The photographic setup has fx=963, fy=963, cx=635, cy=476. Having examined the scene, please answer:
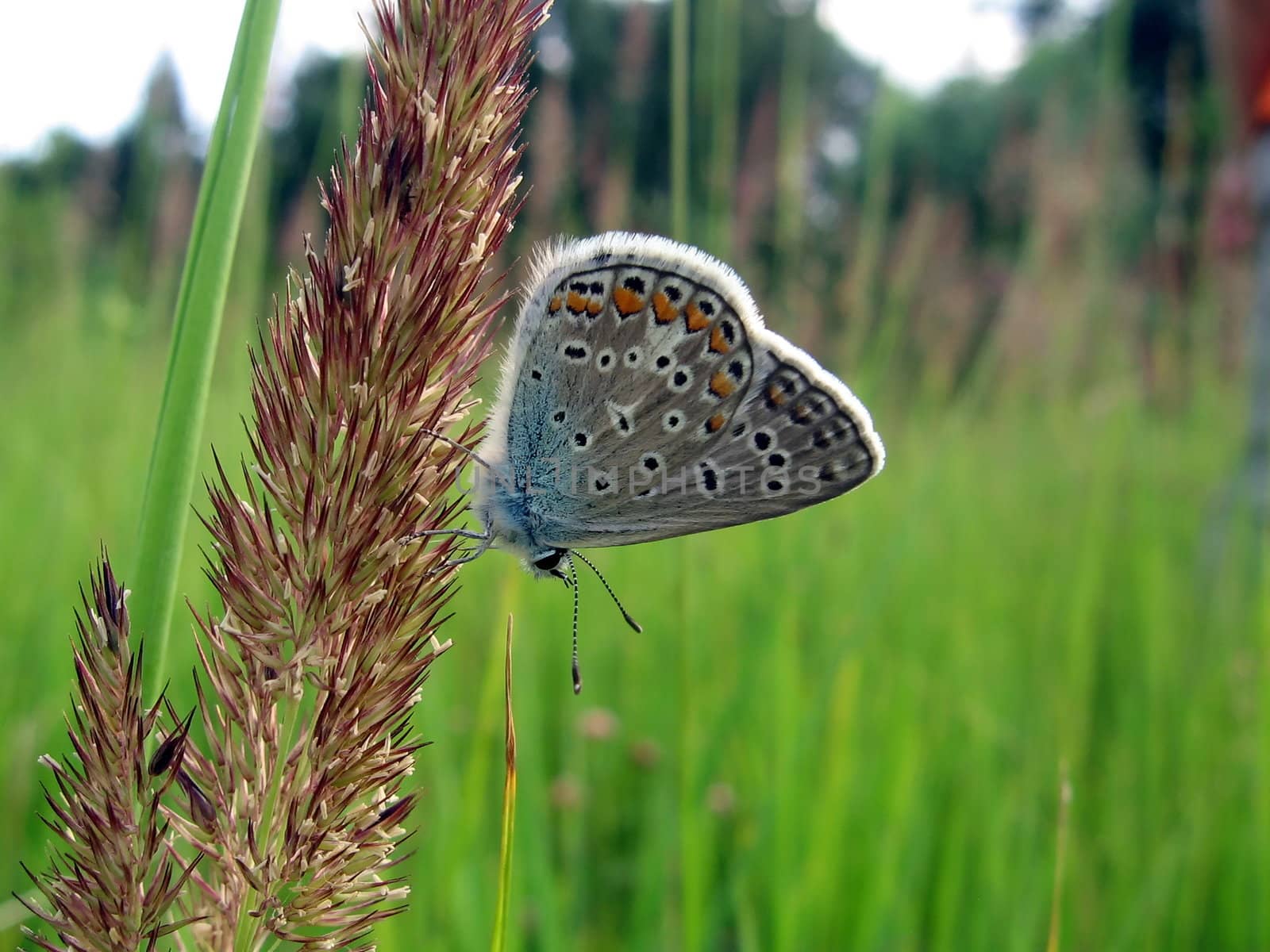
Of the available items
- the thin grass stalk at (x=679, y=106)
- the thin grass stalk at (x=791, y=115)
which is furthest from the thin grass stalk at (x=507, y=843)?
the thin grass stalk at (x=791, y=115)

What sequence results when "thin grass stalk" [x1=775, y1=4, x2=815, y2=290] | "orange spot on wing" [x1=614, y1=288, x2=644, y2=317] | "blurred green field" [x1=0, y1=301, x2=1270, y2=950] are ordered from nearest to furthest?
"orange spot on wing" [x1=614, y1=288, x2=644, y2=317] → "blurred green field" [x1=0, y1=301, x2=1270, y2=950] → "thin grass stalk" [x1=775, y1=4, x2=815, y2=290]

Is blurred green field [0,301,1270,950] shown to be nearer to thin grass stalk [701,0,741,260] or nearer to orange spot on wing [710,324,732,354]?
orange spot on wing [710,324,732,354]

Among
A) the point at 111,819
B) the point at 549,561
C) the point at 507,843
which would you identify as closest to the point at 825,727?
the point at 549,561

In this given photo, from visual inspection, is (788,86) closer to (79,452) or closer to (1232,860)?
(1232,860)

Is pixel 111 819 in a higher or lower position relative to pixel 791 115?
lower

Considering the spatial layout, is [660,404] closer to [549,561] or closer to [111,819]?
[549,561]

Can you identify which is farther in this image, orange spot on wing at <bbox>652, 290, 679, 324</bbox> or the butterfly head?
the butterfly head

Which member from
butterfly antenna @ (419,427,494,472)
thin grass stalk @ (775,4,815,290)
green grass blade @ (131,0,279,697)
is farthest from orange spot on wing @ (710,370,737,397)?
thin grass stalk @ (775,4,815,290)
